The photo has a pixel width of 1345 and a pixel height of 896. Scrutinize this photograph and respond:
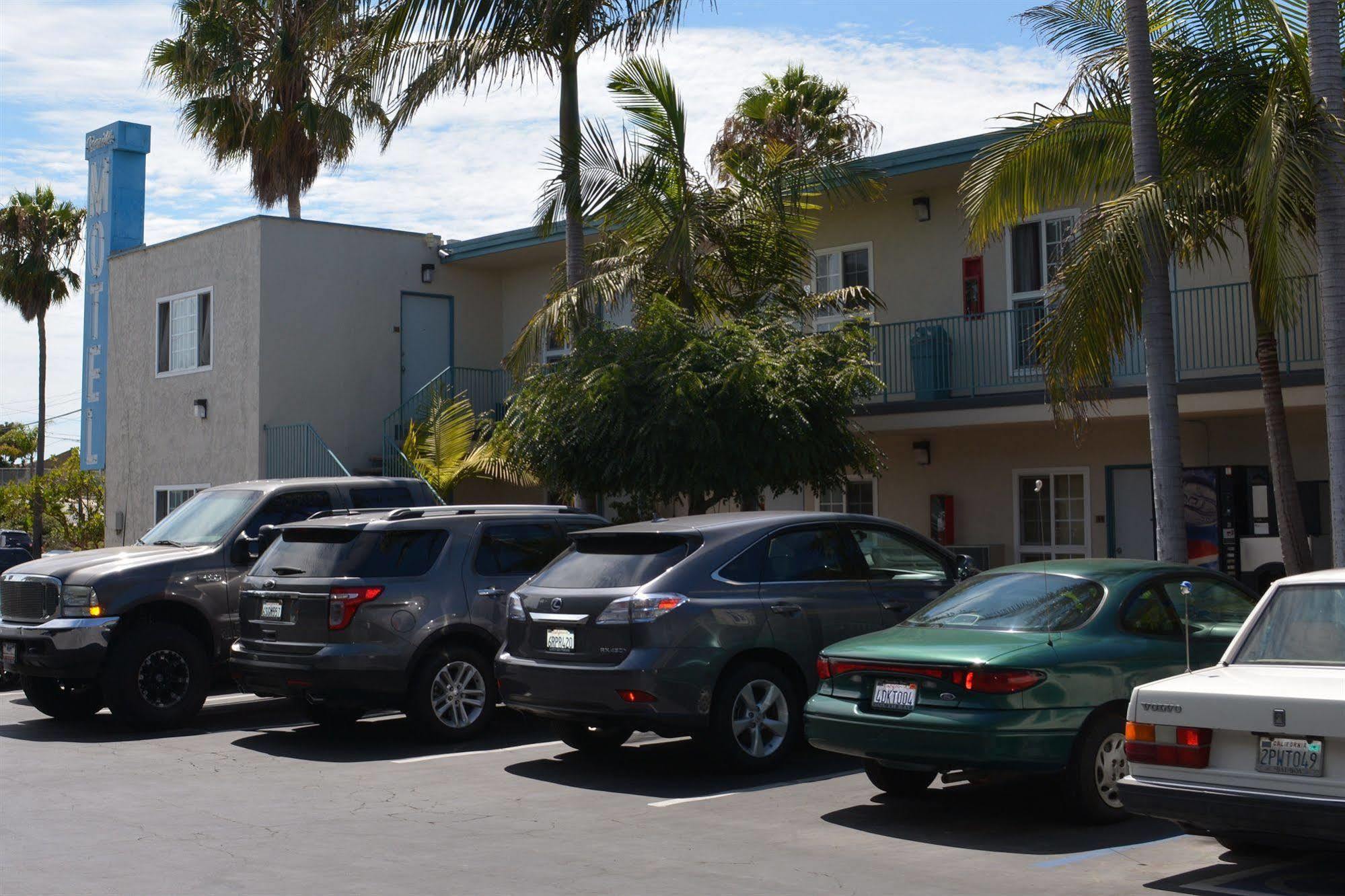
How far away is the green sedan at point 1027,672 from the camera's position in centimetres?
736

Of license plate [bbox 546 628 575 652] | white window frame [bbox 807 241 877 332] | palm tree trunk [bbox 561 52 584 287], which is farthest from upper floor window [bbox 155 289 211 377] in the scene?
license plate [bbox 546 628 575 652]

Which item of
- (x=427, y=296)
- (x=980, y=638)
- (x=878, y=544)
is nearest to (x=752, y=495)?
(x=878, y=544)

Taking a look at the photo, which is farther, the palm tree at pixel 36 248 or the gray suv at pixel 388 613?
the palm tree at pixel 36 248

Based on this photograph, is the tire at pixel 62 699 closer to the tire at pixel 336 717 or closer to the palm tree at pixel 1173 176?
the tire at pixel 336 717

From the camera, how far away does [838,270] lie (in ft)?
68.6

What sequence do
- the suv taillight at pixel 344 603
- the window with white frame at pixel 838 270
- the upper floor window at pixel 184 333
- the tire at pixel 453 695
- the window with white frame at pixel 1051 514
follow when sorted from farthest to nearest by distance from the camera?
the upper floor window at pixel 184 333, the window with white frame at pixel 838 270, the window with white frame at pixel 1051 514, the tire at pixel 453 695, the suv taillight at pixel 344 603

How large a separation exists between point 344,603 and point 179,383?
665 inches

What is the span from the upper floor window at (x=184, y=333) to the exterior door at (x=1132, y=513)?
51.5 ft

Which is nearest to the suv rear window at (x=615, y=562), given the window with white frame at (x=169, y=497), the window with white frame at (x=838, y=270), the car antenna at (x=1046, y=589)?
the car antenna at (x=1046, y=589)

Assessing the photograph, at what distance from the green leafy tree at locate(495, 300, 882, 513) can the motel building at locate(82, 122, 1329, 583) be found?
8.84 feet

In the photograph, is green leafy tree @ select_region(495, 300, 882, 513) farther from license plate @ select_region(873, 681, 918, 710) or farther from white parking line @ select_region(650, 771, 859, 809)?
license plate @ select_region(873, 681, 918, 710)

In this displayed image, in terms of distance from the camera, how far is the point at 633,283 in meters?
16.7

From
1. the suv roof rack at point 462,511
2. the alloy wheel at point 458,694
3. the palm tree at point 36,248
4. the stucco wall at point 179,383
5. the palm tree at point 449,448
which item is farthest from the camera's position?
the palm tree at point 36,248

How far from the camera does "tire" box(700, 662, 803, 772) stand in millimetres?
9094
